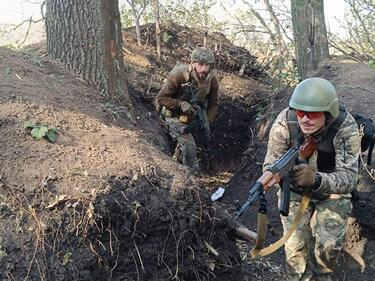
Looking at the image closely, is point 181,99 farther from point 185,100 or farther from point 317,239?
point 317,239

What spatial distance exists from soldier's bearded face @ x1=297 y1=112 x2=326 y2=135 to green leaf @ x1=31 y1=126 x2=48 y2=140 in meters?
2.46

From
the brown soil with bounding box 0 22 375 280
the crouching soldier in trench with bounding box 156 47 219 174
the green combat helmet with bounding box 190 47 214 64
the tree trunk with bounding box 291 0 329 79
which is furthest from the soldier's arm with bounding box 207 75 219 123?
the tree trunk with bounding box 291 0 329 79

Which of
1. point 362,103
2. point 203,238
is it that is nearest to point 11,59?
point 203,238

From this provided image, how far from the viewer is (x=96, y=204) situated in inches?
160

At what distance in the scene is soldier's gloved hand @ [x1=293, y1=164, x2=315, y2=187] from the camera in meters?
3.77

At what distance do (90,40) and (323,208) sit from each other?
393 centimetres

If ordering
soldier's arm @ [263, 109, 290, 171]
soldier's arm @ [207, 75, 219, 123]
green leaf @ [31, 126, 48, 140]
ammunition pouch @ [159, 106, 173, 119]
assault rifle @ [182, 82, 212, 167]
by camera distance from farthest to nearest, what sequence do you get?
soldier's arm @ [207, 75, 219, 123] < ammunition pouch @ [159, 106, 173, 119] < assault rifle @ [182, 82, 212, 167] < green leaf @ [31, 126, 48, 140] < soldier's arm @ [263, 109, 290, 171]

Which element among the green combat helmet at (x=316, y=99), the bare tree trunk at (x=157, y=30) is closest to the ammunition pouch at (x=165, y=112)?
the bare tree trunk at (x=157, y=30)

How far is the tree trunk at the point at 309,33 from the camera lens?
914cm

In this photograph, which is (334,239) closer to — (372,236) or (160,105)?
(372,236)

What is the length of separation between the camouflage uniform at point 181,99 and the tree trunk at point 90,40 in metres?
0.67

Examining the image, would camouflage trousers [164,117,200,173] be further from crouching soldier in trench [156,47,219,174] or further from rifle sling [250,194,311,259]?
rifle sling [250,194,311,259]

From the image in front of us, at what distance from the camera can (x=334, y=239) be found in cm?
435

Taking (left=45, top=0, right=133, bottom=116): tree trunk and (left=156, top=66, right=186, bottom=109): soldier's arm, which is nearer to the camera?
(left=45, top=0, right=133, bottom=116): tree trunk
